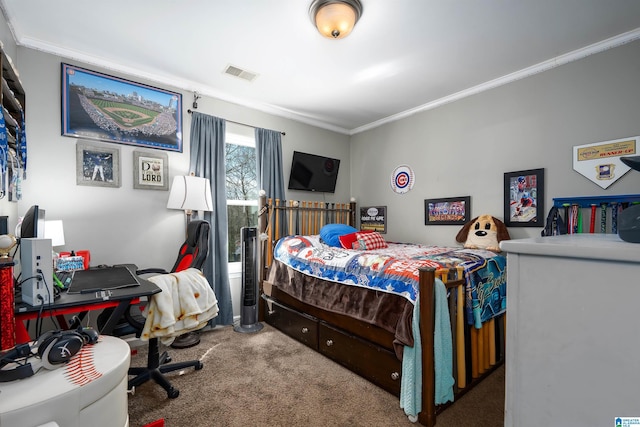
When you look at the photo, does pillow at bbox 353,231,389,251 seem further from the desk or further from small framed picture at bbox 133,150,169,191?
small framed picture at bbox 133,150,169,191

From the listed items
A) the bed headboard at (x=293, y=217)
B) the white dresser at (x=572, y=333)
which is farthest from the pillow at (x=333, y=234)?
the white dresser at (x=572, y=333)

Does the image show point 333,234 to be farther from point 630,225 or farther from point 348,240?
point 630,225

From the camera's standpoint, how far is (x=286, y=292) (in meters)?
2.96

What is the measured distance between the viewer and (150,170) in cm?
286

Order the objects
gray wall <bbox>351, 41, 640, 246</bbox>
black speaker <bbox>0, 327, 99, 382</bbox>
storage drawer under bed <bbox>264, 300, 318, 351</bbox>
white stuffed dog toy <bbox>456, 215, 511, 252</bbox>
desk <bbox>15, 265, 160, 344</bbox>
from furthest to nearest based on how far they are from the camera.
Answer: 1. white stuffed dog toy <bbox>456, 215, 511, 252</bbox>
2. storage drawer under bed <bbox>264, 300, 318, 351</bbox>
3. gray wall <bbox>351, 41, 640, 246</bbox>
4. desk <bbox>15, 265, 160, 344</bbox>
5. black speaker <bbox>0, 327, 99, 382</bbox>

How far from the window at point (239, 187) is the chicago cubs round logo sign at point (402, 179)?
1858mm

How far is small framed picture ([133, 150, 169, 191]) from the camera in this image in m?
2.79

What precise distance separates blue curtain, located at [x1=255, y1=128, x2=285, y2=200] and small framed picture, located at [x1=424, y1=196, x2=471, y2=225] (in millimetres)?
1855

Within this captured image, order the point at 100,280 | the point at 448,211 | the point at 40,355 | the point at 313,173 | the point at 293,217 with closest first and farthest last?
the point at 40,355, the point at 100,280, the point at 448,211, the point at 293,217, the point at 313,173

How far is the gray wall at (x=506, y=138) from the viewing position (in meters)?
2.33

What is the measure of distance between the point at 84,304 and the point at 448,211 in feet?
10.8

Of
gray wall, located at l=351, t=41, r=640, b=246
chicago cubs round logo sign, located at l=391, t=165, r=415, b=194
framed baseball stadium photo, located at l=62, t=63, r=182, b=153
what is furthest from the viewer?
chicago cubs round logo sign, located at l=391, t=165, r=415, b=194

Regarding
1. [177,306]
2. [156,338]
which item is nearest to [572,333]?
[177,306]

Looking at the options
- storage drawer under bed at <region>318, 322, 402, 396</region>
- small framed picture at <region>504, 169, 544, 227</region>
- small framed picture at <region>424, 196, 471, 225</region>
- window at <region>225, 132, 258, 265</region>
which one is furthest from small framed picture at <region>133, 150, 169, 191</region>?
small framed picture at <region>504, 169, 544, 227</region>
